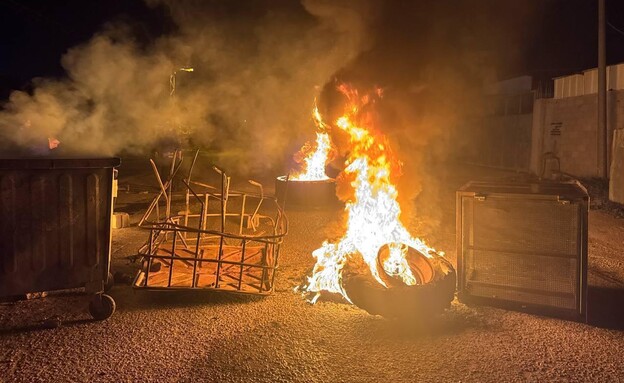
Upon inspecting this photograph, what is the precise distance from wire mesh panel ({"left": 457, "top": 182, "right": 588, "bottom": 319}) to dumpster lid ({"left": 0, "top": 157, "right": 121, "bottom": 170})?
3.22 meters

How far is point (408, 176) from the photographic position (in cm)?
638

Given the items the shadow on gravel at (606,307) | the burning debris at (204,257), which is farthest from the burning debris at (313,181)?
the shadow on gravel at (606,307)

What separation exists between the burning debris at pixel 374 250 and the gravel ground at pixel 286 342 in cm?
23

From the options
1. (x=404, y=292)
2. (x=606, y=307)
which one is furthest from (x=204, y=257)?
(x=606, y=307)

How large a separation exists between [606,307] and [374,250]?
7.39 feet

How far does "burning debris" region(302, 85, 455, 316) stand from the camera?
14.0ft

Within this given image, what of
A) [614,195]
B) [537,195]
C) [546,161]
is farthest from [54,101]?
[546,161]

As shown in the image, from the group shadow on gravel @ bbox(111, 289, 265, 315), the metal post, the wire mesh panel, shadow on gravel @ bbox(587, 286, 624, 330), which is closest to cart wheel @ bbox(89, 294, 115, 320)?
shadow on gravel @ bbox(111, 289, 265, 315)

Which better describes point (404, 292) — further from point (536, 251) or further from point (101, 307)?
point (101, 307)

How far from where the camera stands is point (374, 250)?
16.6 feet

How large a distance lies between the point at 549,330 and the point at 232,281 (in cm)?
303

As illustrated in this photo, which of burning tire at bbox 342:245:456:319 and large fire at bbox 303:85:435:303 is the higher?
large fire at bbox 303:85:435:303

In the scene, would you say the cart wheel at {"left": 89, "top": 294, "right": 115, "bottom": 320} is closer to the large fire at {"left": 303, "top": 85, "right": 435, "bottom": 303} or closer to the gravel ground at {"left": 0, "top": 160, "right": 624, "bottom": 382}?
the gravel ground at {"left": 0, "top": 160, "right": 624, "bottom": 382}

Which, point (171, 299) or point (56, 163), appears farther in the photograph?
point (171, 299)
